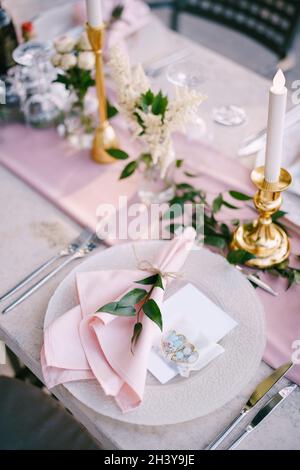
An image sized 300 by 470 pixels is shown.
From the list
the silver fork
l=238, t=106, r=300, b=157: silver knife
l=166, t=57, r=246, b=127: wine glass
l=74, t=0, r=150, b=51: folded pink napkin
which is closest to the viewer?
the silver fork

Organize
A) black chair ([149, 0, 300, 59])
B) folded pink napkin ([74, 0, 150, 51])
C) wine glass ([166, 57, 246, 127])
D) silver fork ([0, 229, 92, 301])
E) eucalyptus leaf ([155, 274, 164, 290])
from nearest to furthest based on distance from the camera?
eucalyptus leaf ([155, 274, 164, 290])
silver fork ([0, 229, 92, 301])
wine glass ([166, 57, 246, 127])
folded pink napkin ([74, 0, 150, 51])
black chair ([149, 0, 300, 59])

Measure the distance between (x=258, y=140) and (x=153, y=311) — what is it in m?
0.58

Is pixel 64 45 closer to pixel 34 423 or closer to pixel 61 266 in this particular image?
pixel 61 266

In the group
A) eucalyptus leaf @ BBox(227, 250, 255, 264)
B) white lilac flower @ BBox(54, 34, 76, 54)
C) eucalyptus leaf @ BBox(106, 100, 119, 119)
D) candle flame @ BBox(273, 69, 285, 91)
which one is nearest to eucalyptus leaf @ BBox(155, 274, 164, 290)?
eucalyptus leaf @ BBox(227, 250, 255, 264)

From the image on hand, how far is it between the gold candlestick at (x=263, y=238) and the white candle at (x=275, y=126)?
0.06 metres

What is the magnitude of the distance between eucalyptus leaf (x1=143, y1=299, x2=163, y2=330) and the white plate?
0.30 ft

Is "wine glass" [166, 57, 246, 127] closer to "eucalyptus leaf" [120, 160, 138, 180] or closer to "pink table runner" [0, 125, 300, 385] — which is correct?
"pink table runner" [0, 125, 300, 385]

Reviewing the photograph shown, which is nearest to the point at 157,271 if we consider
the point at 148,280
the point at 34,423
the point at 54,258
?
the point at 148,280

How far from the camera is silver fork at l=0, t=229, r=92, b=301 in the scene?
104 cm

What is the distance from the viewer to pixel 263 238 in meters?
1.06

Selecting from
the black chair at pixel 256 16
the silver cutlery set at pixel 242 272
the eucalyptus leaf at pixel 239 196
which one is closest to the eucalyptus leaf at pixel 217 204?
the eucalyptus leaf at pixel 239 196

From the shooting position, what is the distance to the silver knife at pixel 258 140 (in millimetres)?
1257

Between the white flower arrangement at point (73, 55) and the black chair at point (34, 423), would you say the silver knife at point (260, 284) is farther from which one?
the white flower arrangement at point (73, 55)

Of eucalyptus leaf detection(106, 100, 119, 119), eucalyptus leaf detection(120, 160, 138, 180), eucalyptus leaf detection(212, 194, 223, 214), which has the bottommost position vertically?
eucalyptus leaf detection(212, 194, 223, 214)
